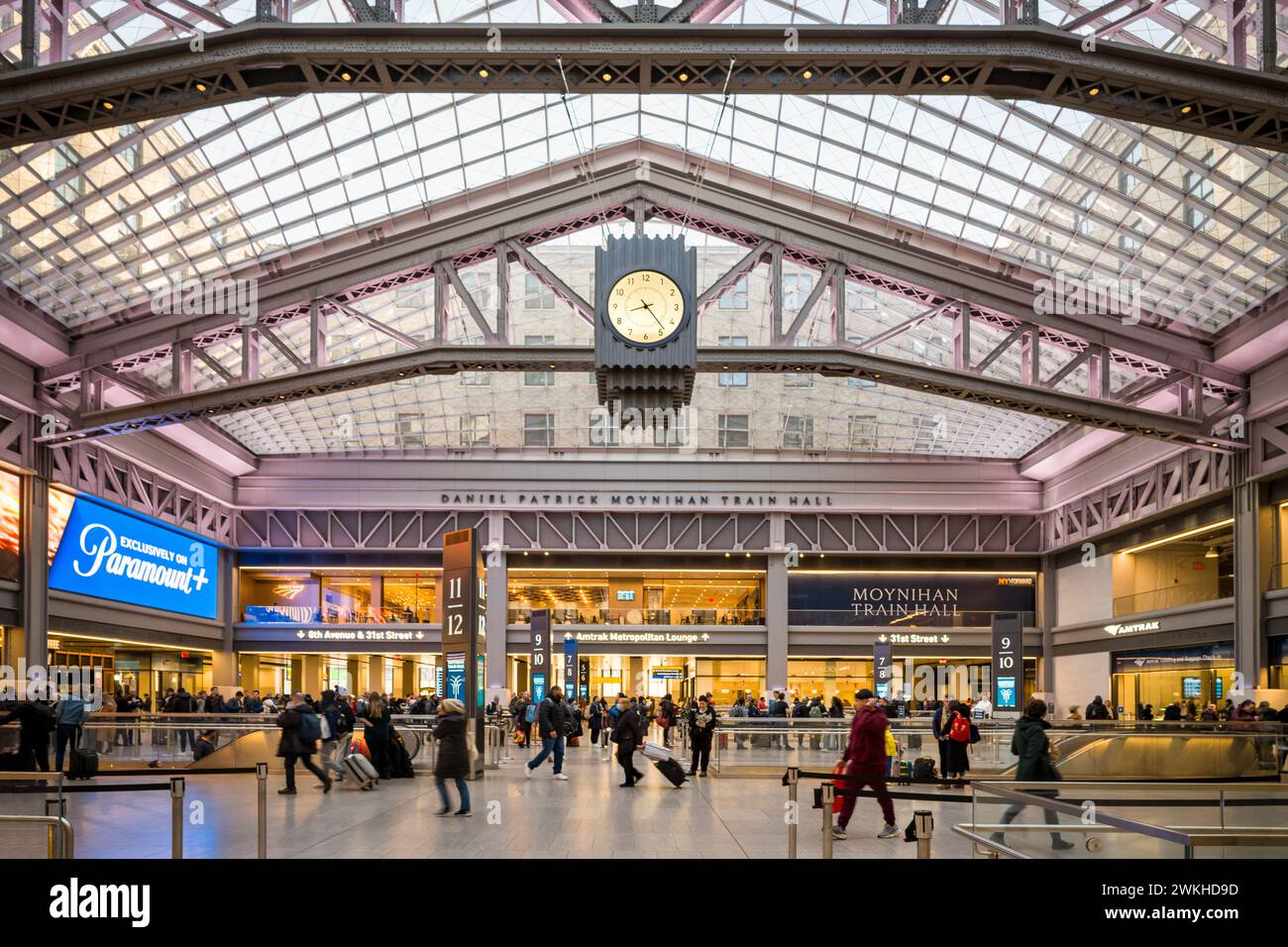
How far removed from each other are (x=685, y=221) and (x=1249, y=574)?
19054mm

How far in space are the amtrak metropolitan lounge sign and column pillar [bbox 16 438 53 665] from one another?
137cm

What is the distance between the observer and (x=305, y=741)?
20.5 metres

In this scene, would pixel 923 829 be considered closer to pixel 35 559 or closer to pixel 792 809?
pixel 792 809

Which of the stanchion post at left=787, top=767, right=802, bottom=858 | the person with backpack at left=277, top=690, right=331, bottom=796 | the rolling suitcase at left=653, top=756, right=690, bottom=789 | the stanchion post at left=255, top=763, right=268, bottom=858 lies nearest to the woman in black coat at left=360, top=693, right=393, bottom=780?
the person with backpack at left=277, top=690, right=331, bottom=796

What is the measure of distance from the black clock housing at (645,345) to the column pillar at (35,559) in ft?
67.3

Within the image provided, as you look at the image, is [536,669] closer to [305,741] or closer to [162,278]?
[162,278]

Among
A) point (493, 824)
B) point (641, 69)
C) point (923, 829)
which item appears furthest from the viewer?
point (641, 69)

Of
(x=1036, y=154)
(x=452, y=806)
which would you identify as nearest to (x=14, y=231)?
(x=452, y=806)

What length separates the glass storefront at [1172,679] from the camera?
38.4m

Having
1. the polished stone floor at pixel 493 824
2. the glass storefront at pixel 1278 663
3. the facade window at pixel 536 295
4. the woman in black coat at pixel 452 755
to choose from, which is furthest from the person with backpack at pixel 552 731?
the facade window at pixel 536 295

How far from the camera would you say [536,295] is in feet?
151

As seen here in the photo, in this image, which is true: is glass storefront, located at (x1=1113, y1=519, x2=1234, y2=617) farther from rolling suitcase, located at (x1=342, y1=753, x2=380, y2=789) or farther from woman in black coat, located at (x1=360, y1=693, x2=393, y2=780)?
rolling suitcase, located at (x1=342, y1=753, x2=380, y2=789)

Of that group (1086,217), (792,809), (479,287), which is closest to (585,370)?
(1086,217)

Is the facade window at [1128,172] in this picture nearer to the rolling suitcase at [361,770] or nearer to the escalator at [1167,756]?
the escalator at [1167,756]
